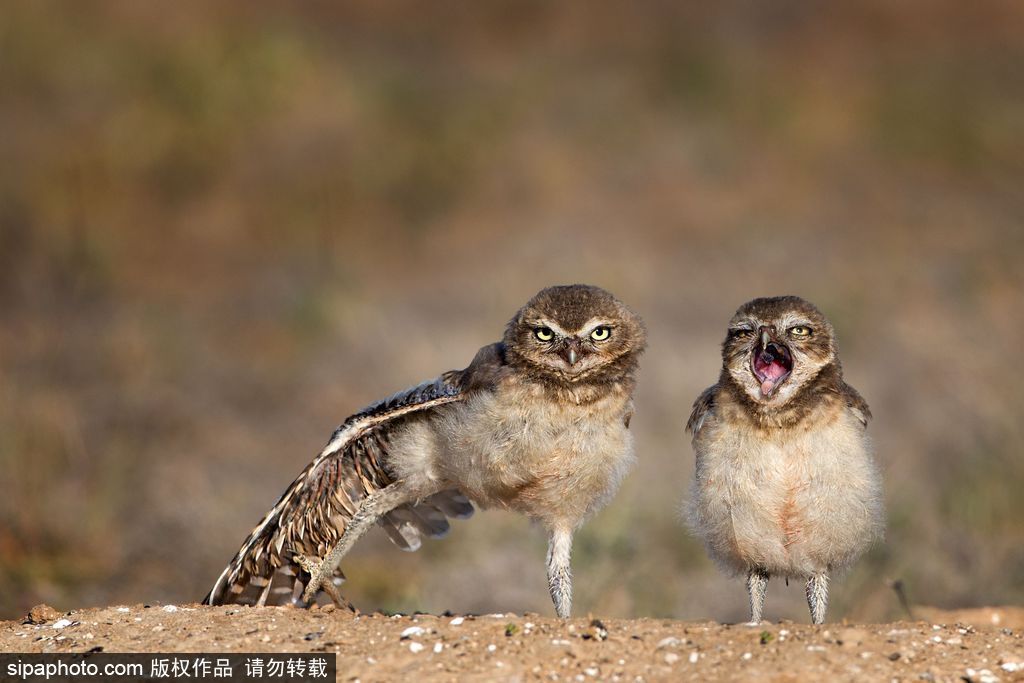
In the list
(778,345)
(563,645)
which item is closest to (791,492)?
(778,345)

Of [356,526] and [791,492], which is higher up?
[356,526]

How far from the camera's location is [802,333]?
607cm

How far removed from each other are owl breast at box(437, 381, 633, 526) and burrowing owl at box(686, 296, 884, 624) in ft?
1.56

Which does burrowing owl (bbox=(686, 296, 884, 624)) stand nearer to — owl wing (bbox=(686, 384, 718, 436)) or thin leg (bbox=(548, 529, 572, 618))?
owl wing (bbox=(686, 384, 718, 436))

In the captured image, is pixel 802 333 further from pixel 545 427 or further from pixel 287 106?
pixel 287 106

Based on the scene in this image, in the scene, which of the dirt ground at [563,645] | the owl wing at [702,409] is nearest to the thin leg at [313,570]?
the dirt ground at [563,645]

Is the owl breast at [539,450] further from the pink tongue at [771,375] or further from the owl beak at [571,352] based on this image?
the pink tongue at [771,375]

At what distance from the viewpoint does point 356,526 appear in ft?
21.8

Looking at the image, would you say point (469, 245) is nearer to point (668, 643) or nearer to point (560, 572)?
point (560, 572)

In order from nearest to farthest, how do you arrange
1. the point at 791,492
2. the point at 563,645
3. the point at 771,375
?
1. the point at 563,645
2. the point at 791,492
3. the point at 771,375

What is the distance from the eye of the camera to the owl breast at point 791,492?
5816mm

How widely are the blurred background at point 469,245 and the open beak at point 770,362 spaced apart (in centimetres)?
328

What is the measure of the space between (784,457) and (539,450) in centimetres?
118

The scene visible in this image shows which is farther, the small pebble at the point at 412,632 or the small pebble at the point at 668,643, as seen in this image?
the small pebble at the point at 412,632
